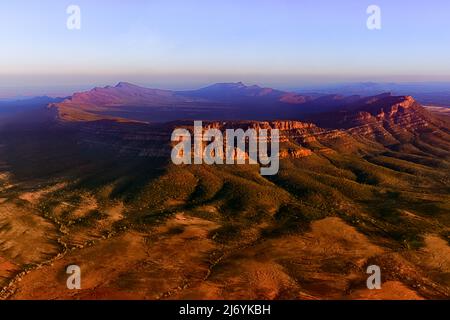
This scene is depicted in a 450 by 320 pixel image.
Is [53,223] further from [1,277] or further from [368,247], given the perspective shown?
[368,247]

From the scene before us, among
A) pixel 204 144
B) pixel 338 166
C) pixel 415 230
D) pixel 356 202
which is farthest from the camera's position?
pixel 338 166

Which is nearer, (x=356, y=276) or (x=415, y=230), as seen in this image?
(x=356, y=276)

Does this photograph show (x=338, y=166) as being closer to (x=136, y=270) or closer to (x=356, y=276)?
(x=356, y=276)

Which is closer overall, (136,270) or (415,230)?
(136,270)

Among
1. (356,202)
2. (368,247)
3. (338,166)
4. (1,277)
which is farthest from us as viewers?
(338,166)

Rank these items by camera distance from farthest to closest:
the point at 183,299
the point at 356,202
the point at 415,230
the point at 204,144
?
the point at 204,144 < the point at 356,202 < the point at 415,230 < the point at 183,299

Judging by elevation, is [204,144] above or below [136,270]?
above

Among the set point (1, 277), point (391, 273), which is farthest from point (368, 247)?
point (1, 277)

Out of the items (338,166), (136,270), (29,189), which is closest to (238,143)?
(338,166)

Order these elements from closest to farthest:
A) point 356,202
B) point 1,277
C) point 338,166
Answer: point 1,277
point 356,202
point 338,166
